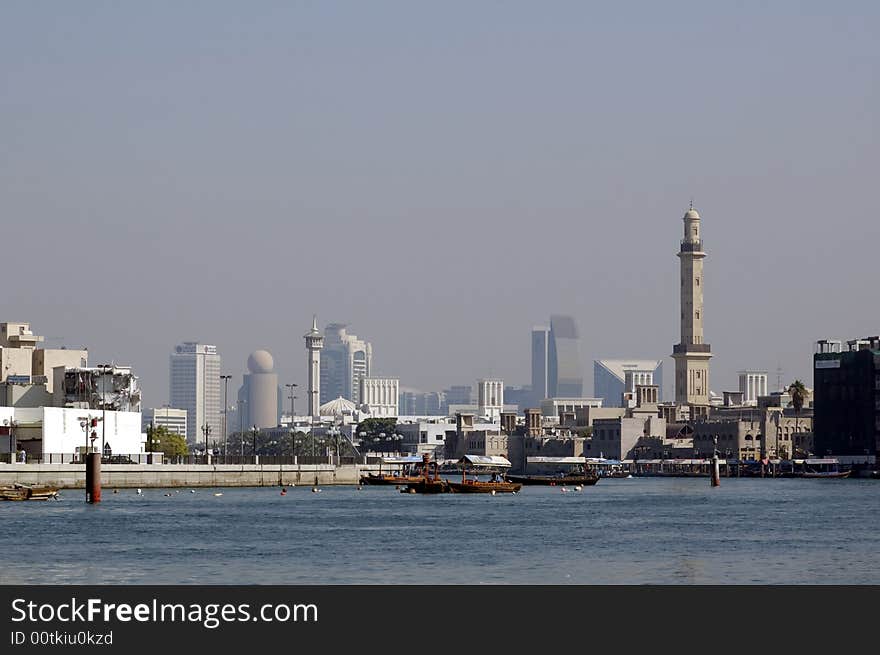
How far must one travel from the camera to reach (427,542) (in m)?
90.5

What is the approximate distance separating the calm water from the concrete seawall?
1251 cm

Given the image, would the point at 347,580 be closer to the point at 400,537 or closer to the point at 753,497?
the point at 400,537

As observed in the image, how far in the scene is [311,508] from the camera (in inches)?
5187

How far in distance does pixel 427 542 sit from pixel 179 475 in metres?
85.7

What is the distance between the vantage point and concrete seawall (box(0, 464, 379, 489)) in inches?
6265

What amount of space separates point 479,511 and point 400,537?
35.5 meters

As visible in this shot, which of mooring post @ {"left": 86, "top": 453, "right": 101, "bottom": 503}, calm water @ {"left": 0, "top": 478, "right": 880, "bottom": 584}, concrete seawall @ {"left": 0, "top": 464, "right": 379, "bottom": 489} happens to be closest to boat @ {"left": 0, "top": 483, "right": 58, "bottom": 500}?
calm water @ {"left": 0, "top": 478, "right": 880, "bottom": 584}

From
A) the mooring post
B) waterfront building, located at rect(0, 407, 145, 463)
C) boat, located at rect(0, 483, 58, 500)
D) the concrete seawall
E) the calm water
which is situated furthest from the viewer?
waterfront building, located at rect(0, 407, 145, 463)

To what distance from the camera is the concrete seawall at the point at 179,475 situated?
6265 inches

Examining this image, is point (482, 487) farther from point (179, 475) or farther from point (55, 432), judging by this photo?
point (55, 432)

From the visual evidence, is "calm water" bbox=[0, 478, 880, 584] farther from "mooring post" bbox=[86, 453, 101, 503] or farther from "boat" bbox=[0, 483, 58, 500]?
"boat" bbox=[0, 483, 58, 500]

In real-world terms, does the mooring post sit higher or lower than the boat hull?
higher
